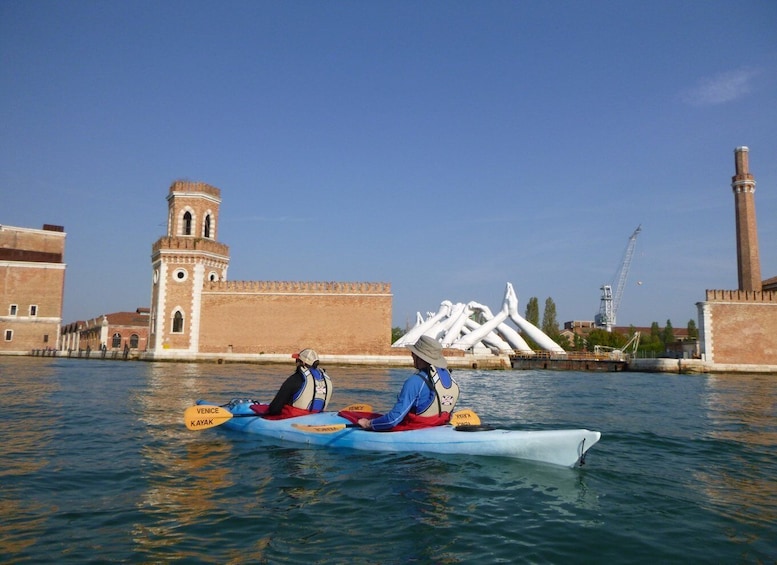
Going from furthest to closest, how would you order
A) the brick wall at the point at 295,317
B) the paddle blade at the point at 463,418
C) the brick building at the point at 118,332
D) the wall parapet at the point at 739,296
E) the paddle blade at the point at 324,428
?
the brick building at the point at 118,332 < the wall parapet at the point at 739,296 < the brick wall at the point at 295,317 < the paddle blade at the point at 463,418 < the paddle blade at the point at 324,428

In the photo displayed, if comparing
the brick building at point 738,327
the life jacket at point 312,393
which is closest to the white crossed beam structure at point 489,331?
the brick building at point 738,327

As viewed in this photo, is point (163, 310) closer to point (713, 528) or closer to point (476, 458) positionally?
point (476, 458)

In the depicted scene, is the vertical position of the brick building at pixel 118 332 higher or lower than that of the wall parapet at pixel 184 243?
lower

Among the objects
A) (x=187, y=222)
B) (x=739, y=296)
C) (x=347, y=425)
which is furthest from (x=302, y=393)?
(x=739, y=296)

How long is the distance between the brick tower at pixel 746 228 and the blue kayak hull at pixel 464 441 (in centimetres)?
4805

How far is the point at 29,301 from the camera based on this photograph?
4816 cm

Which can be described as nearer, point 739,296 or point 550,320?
point 739,296

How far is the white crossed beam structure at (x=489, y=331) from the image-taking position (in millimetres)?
46375

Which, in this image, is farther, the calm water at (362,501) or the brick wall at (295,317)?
the brick wall at (295,317)

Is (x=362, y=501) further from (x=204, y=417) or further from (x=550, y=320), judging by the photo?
(x=550, y=320)

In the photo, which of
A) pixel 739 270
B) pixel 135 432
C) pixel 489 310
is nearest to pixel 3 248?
pixel 489 310

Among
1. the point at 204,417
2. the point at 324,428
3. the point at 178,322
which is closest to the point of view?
the point at 324,428

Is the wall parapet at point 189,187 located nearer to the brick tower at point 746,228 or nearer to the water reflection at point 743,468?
the water reflection at point 743,468

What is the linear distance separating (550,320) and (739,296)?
37674 mm
